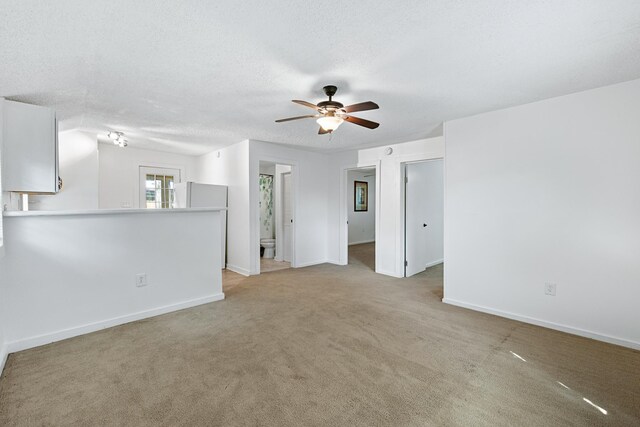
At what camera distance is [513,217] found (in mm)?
3078

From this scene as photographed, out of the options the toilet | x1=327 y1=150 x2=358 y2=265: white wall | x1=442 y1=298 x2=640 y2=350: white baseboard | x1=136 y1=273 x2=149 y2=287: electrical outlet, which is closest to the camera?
x1=442 y1=298 x2=640 y2=350: white baseboard

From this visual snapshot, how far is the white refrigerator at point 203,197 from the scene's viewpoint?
504 centimetres

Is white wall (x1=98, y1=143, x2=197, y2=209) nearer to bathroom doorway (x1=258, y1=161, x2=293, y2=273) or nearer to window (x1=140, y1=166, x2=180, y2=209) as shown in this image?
window (x1=140, y1=166, x2=180, y2=209)

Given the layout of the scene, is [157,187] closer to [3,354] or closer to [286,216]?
[286,216]

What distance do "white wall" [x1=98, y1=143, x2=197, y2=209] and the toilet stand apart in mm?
2671

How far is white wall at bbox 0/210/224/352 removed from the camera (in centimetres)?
240

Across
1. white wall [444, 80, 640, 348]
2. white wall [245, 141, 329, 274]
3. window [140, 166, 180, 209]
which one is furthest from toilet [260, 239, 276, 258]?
white wall [444, 80, 640, 348]

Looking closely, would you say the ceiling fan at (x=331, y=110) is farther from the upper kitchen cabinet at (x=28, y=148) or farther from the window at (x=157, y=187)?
the window at (x=157, y=187)

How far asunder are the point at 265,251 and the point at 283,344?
4.27 meters

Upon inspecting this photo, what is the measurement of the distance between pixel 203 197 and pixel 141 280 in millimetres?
2348

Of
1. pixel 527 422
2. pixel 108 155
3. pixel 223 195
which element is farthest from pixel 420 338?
pixel 108 155

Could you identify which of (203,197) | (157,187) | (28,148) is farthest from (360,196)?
(28,148)

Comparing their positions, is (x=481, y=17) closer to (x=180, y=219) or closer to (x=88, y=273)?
(x=180, y=219)

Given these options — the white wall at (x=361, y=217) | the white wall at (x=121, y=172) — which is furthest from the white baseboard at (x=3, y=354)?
the white wall at (x=361, y=217)
